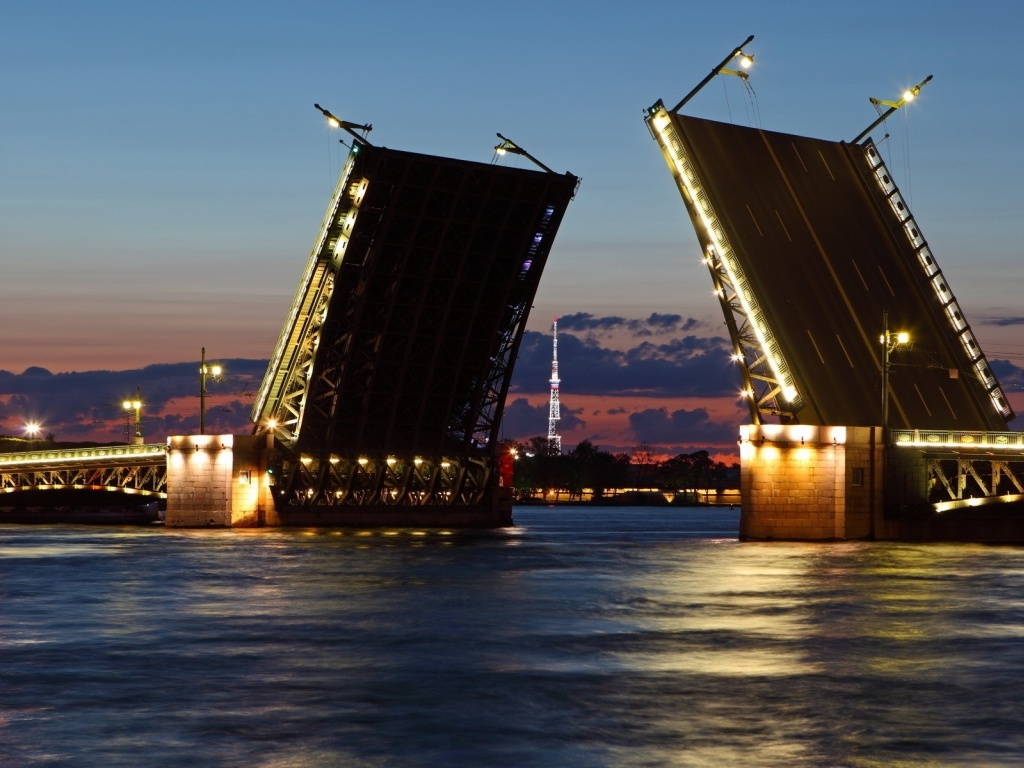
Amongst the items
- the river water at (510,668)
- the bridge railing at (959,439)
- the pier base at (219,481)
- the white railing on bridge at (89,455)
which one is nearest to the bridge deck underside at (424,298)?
the pier base at (219,481)

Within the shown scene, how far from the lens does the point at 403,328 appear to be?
64.7m

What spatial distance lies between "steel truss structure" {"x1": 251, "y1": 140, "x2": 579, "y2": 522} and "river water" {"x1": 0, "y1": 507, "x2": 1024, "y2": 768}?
21471 mm

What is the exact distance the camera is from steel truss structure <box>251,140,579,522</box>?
59469mm

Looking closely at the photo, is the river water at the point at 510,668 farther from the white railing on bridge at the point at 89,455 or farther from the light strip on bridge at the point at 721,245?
the white railing on bridge at the point at 89,455

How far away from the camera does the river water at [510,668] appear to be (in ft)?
47.4

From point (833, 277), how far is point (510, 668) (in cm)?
4004

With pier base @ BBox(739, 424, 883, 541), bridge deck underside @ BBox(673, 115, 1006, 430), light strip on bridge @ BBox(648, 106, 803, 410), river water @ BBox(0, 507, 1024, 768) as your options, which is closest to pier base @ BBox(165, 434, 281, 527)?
pier base @ BBox(739, 424, 883, 541)

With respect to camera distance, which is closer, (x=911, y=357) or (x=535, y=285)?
(x=911, y=357)

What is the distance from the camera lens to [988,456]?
58.2 m

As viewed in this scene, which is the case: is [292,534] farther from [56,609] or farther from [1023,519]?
[56,609]

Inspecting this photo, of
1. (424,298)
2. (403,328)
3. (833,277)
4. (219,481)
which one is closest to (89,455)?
(219,481)

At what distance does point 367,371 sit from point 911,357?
2102 cm

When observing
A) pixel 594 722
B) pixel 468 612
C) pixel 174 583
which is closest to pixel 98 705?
pixel 594 722

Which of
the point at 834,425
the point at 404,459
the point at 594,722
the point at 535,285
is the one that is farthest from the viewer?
the point at 404,459
